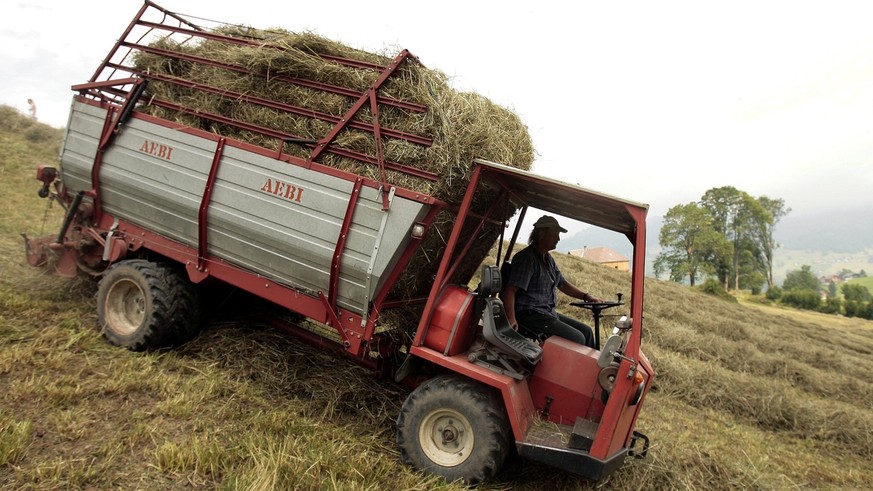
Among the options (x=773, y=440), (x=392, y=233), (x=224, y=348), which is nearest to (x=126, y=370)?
(x=224, y=348)

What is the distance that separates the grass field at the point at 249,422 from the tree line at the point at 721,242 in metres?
48.8

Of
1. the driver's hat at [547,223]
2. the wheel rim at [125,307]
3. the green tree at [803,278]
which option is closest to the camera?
the driver's hat at [547,223]

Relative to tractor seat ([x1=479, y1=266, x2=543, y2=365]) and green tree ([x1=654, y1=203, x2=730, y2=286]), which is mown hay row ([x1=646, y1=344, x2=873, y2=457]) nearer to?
tractor seat ([x1=479, y1=266, x2=543, y2=365])

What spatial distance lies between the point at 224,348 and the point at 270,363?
19.4 inches

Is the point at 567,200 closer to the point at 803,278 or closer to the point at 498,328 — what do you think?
the point at 498,328

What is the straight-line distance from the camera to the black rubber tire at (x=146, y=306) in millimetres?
4836

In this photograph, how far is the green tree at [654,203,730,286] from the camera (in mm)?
52312

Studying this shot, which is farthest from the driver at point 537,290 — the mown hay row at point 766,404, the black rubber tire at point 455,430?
the mown hay row at point 766,404

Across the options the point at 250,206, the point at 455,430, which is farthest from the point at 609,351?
the point at 250,206

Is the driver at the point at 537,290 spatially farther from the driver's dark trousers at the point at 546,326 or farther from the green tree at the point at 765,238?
the green tree at the point at 765,238

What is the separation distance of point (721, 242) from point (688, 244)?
2942mm

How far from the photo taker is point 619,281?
52.0ft

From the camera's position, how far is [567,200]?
14.6 ft

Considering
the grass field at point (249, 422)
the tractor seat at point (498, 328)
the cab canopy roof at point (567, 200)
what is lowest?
the grass field at point (249, 422)
